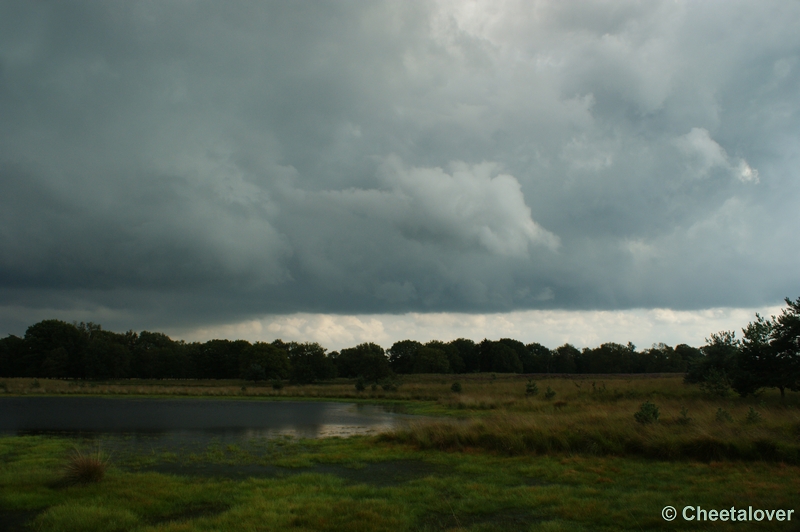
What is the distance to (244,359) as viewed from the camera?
11075 centimetres

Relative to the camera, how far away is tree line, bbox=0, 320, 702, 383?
10144 cm

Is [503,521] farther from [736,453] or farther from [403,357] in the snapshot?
[403,357]

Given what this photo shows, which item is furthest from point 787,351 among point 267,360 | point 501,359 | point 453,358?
point 453,358

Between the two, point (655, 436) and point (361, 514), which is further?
point (655, 436)

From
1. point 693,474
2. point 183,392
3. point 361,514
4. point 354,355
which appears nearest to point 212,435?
point 361,514

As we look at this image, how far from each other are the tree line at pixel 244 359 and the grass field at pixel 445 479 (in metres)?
65.3

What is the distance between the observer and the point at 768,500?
9812 millimetres

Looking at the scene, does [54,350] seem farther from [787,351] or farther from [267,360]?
[787,351]

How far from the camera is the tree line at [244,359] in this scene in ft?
333

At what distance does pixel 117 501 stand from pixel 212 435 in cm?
1470

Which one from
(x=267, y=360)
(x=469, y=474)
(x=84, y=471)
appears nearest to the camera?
(x=84, y=471)

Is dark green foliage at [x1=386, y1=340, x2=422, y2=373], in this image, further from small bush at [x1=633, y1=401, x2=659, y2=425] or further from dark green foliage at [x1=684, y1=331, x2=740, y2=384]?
small bush at [x1=633, y1=401, x2=659, y2=425]

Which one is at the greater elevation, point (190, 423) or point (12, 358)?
point (12, 358)

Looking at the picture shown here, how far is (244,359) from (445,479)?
105m
